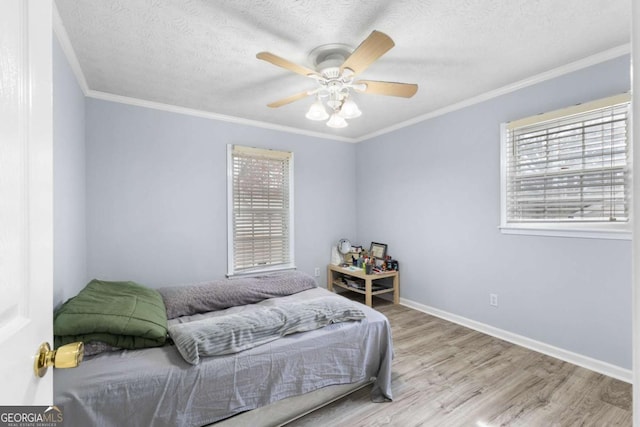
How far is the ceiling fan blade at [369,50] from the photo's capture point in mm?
1436

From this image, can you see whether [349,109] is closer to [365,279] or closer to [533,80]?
[533,80]

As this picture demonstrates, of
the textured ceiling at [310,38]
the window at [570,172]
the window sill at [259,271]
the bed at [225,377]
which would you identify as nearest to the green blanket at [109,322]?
the bed at [225,377]

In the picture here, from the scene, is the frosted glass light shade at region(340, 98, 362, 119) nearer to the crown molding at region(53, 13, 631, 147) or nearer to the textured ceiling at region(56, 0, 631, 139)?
the textured ceiling at region(56, 0, 631, 139)

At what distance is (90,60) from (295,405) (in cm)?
291

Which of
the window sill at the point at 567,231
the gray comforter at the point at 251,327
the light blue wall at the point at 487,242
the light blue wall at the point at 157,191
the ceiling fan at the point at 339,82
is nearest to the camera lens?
the gray comforter at the point at 251,327

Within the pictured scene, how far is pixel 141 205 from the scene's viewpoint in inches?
116

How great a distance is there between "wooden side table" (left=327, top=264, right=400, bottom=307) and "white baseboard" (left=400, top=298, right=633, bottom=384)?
453 mm

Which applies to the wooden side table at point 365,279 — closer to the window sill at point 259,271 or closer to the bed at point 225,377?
the window sill at point 259,271

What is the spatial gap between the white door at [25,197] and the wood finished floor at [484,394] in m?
1.57

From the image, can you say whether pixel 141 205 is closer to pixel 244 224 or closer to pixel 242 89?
pixel 244 224

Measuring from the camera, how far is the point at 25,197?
0.59 m

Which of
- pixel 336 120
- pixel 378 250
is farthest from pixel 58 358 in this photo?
pixel 378 250

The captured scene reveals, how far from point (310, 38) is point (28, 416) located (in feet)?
7.04

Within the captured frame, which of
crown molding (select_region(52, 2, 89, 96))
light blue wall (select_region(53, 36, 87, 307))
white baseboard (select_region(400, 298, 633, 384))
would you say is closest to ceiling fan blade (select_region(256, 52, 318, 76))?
crown molding (select_region(52, 2, 89, 96))
